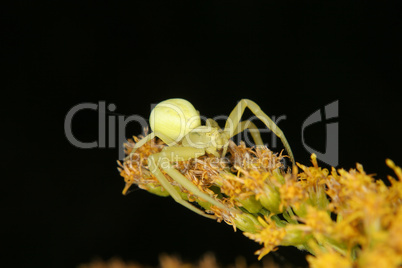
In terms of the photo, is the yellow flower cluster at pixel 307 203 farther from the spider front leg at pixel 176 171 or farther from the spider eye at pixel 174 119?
the spider eye at pixel 174 119

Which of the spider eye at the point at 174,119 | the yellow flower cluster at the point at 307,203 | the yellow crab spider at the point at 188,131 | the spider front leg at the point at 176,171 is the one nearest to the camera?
the yellow flower cluster at the point at 307,203

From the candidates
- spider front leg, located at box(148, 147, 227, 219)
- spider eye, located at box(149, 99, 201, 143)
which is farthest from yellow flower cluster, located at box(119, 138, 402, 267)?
spider eye, located at box(149, 99, 201, 143)

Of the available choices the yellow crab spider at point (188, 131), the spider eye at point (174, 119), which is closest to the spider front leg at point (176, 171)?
the yellow crab spider at point (188, 131)

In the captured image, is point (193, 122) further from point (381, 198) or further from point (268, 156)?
point (381, 198)

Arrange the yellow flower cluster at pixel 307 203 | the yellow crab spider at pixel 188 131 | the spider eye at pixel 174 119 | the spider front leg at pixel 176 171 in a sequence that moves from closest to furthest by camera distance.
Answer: the yellow flower cluster at pixel 307 203, the spider front leg at pixel 176 171, the yellow crab spider at pixel 188 131, the spider eye at pixel 174 119

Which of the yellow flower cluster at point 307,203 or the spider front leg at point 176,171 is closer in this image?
the yellow flower cluster at point 307,203

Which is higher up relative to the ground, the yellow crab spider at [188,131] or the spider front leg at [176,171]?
the yellow crab spider at [188,131]

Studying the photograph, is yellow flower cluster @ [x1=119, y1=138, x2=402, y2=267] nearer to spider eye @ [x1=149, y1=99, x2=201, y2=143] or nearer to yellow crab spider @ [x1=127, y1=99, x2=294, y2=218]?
yellow crab spider @ [x1=127, y1=99, x2=294, y2=218]
